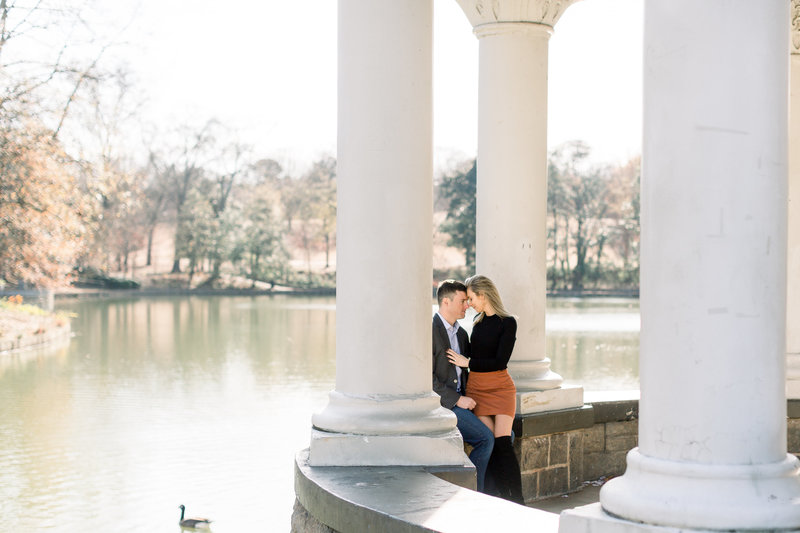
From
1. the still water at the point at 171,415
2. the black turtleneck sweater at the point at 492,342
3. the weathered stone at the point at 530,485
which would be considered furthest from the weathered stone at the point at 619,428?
the still water at the point at 171,415

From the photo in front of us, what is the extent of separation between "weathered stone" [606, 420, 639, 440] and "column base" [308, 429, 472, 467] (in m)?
4.18

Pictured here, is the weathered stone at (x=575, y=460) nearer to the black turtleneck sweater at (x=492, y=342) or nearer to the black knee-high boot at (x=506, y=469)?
the black knee-high boot at (x=506, y=469)

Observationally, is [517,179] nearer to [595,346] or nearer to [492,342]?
[492,342]

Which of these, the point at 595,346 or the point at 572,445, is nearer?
the point at 572,445

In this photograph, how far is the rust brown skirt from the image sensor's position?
32.5 feet

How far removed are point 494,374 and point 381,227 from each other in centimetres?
202

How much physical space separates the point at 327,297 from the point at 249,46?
31773 mm

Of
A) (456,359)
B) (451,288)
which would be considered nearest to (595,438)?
(456,359)

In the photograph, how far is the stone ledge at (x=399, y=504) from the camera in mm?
6691

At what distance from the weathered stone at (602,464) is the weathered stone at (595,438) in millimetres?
67

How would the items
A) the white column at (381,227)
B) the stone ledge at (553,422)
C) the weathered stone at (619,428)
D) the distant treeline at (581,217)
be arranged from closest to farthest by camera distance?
the white column at (381,227)
the stone ledge at (553,422)
the weathered stone at (619,428)
the distant treeline at (581,217)

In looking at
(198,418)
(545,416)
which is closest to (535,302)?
(545,416)

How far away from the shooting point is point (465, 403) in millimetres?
9789

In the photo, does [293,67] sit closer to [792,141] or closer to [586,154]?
[586,154]
